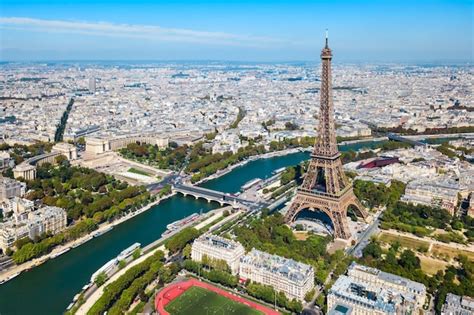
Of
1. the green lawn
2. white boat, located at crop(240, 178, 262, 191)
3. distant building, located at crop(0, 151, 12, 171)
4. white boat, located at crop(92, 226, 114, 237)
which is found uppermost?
distant building, located at crop(0, 151, 12, 171)

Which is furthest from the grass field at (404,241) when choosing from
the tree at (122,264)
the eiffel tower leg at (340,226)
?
the tree at (122,264)

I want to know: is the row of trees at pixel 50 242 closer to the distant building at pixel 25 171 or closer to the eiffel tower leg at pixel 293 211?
the eiffel tower leg at pixel 293 211

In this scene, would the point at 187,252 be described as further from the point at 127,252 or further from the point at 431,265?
the point at 431,265

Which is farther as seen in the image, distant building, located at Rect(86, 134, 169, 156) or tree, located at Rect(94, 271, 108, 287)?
distant building, located at Rect(86, 134, 169, 156)

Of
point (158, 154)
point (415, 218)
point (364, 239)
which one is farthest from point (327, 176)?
point (158, 154)

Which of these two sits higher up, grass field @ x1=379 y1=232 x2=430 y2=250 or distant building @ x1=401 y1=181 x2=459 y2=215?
distant building @ x1=401 y1=181 x2=459 y2=215

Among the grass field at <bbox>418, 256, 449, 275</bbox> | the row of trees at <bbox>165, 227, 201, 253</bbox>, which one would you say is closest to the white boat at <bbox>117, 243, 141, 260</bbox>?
the row of trees at <bbox>165, 227, 201, 253</bbox>

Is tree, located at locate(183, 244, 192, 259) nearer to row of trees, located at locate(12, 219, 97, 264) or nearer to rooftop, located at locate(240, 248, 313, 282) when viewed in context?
rooftop, located at locate(240, 248, 313, 282)
